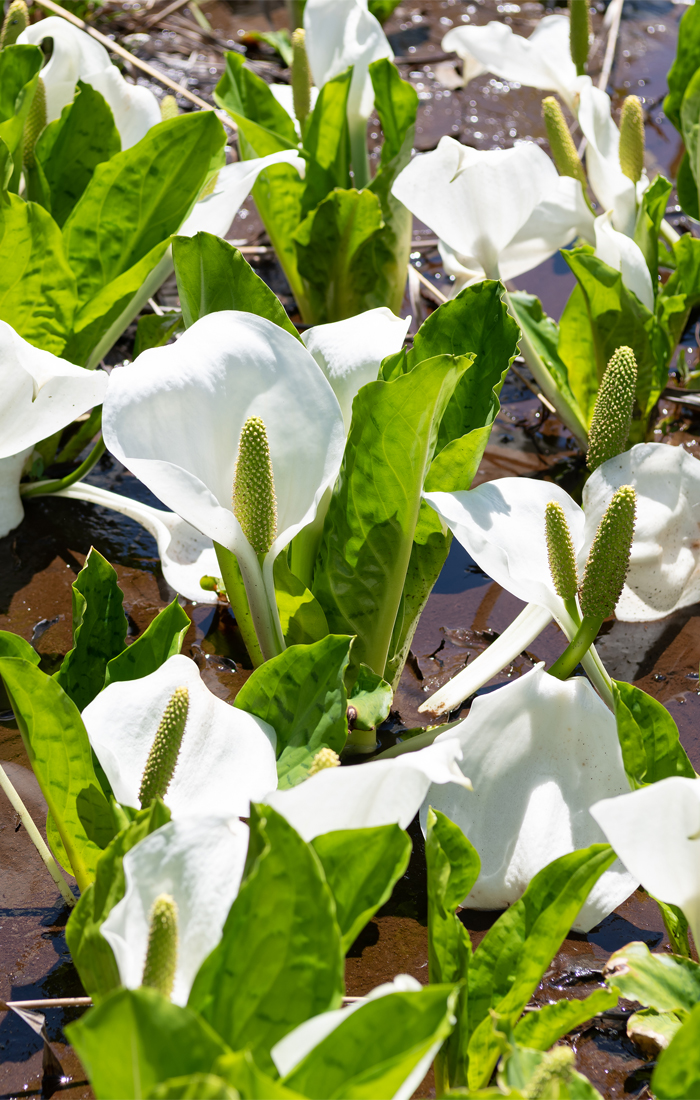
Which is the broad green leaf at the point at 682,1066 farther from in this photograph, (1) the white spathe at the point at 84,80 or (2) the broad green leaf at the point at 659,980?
(1) the white spathe at the point at 84,80

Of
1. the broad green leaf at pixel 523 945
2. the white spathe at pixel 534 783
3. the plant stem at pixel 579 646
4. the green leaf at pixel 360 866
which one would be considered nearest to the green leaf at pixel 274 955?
the green leaf at pixel 360 866

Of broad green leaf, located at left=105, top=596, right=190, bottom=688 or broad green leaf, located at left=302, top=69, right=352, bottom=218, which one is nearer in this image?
broad green leaf, located at left=105, top=596, right=190, bottom=688

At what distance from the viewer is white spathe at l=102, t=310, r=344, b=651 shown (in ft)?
2.47

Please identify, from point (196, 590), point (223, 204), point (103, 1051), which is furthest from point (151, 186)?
point (103, 1051)

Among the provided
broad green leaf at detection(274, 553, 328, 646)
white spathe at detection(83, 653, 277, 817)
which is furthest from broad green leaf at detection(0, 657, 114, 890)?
broad green leaf at detection(274, 553, 328, 646)

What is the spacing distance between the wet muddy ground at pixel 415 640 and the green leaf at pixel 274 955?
0.22 m

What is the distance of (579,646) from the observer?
0.87 meters

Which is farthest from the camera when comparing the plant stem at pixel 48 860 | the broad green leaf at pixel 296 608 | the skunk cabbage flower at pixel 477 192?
the skunk cabbage flower at pixel 477 192

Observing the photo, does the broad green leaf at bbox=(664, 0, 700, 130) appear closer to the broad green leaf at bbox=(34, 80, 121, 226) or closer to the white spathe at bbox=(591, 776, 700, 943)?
the broad green leaf at bbox=(34, 80, 121, 226)

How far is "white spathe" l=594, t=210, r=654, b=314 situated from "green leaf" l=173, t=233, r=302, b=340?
46 cm

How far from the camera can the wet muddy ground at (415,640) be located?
76cm

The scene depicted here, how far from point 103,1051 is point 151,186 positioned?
90 centimetres

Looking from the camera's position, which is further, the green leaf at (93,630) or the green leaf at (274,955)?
the green leaf at (93,630)

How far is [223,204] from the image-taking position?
115 cm
